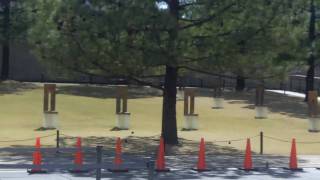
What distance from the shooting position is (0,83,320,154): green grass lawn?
28217mm

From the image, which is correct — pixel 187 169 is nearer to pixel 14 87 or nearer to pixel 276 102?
pixel 276 102

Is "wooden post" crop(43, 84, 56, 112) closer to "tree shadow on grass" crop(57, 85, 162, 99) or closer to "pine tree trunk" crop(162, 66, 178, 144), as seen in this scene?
"pine tree trunk" crop(162, 66, 178, 144)

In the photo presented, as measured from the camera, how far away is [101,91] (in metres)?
47.8

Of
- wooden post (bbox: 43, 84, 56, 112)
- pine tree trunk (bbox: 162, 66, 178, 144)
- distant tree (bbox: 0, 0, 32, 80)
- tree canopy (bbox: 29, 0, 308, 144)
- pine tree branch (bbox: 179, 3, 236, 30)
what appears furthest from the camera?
distant tree (bbox: 0, 0, 32, 80)

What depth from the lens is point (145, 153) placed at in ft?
72.5

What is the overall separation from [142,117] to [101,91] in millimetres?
12370

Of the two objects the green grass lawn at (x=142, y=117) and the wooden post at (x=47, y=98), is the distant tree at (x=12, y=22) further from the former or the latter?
the wooden post at (x=47, y=98)

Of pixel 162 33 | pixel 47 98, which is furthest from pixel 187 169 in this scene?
pixel 47 98

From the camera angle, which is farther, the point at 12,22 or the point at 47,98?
the point at 12,22

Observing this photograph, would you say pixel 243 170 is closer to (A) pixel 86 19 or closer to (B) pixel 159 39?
(B) pixel 159 39

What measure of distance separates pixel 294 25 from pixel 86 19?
269 inches

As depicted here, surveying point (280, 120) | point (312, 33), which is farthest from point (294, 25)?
point (312, 33)

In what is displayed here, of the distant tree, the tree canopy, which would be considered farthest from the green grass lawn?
the tree canopy

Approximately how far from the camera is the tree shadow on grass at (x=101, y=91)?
45.5 meters
